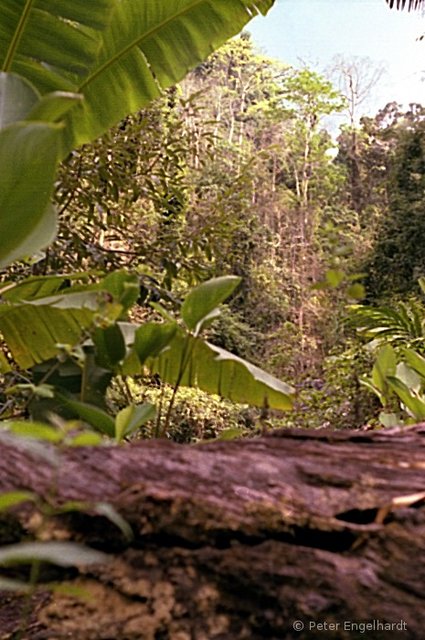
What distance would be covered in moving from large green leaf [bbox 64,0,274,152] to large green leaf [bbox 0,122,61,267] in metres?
0.83

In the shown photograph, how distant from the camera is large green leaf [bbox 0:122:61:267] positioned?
0.63m

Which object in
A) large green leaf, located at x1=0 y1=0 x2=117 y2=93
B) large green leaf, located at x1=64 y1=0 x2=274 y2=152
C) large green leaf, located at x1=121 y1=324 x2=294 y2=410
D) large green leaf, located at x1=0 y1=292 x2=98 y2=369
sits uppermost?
large green leaf, located at x1=0 y1=0 x2=117 y2=93

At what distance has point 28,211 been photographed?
2.33 feet

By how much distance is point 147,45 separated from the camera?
163cm

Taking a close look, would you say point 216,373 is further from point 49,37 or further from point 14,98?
point 49,37

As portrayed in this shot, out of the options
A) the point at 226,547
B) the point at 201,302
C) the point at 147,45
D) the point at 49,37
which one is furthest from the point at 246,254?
the point at 226,547

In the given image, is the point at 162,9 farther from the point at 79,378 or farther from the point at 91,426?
the point at 91,426

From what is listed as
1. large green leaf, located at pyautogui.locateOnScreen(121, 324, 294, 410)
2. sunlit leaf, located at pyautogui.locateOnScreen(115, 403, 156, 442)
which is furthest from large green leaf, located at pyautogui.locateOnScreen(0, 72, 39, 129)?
sunlit leaf, located at pyautogui.locateOnScreen(115, 403, 156, 442)

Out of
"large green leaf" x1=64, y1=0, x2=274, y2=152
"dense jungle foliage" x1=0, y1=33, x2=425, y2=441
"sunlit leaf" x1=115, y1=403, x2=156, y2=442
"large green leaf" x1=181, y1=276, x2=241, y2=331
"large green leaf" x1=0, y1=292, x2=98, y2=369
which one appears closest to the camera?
"sunlit leaf" x1=115, y1=403, x2=156, y2=442

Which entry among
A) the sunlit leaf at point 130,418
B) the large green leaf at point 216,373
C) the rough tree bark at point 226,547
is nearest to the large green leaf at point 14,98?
the large green leaf at point 216,373

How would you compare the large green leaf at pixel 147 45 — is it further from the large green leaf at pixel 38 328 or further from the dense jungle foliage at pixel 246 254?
the large green leaf at pixel 38 328

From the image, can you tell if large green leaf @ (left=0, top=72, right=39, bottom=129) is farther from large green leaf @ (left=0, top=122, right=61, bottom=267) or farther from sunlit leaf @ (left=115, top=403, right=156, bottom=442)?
sunlit leaf @ (left=115, top=403, right=156, bottom=442)

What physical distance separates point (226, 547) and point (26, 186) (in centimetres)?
44

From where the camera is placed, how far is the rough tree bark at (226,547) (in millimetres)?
385
